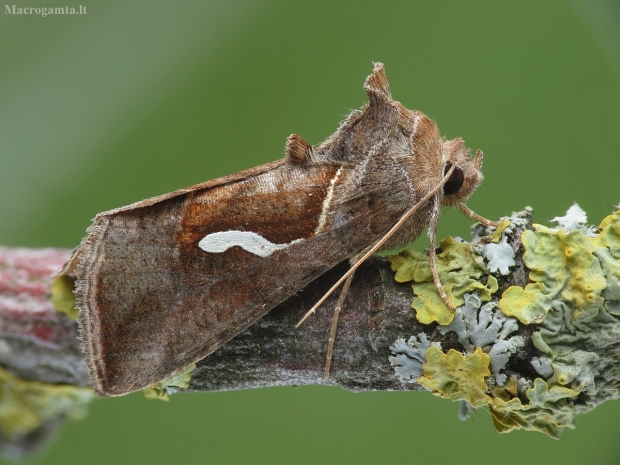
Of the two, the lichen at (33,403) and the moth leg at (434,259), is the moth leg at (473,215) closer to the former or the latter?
the moth leg at (434,259)

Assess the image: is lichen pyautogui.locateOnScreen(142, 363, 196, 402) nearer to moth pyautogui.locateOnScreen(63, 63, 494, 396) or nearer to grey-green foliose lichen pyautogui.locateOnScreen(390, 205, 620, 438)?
moth pyautogui.locateOnScreen(63, 63, 494, 396)

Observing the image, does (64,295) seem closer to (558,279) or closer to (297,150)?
(297,150)

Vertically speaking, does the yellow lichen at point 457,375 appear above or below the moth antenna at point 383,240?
below

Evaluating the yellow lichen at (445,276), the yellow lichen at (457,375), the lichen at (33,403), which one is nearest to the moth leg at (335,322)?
the yellow lichen at (445,276)

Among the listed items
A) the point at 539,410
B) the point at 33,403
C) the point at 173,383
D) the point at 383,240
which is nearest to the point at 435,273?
the point at 383,240

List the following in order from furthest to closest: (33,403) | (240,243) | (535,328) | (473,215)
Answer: (33,403) < (473,215) < (240,243) < (535,328)

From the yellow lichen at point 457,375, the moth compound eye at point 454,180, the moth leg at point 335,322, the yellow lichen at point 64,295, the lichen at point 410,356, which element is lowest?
the yellow lichen at point 457,375

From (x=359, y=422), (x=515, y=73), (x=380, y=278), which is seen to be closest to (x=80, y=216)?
(x=359, y=422)

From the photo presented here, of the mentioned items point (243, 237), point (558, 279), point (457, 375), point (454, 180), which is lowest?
point (457, 375)
